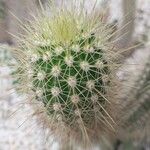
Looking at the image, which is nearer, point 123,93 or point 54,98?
point 54,98

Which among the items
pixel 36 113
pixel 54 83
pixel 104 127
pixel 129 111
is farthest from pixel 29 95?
pixel 129 111

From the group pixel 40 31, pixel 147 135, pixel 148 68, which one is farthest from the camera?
pixel 147 135

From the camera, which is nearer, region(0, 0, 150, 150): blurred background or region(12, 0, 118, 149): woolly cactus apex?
region(12, 0, 118, 149): woolly cactus apex

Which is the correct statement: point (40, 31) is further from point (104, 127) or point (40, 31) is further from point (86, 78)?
point (104, 127)

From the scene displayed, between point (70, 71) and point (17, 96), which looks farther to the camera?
point (17, 96)

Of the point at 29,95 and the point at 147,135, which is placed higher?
the point at 29,95

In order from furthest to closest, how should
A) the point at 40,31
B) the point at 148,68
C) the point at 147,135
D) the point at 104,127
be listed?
the point at 147,135
the point at 148,68
the point at 104,127
the point at 40,31

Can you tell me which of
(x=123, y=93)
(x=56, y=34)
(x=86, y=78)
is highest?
(x=56, y=34)

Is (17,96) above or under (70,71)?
under
